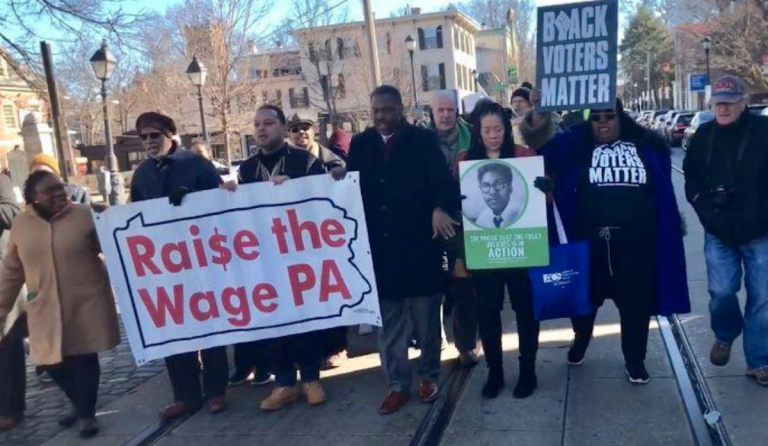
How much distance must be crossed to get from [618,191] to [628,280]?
1.91ft

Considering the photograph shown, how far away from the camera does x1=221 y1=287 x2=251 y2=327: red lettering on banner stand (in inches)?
200

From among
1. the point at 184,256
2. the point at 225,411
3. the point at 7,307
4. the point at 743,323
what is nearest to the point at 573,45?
the point at 743,323

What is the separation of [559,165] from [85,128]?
58.5 meters

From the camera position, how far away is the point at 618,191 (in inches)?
180

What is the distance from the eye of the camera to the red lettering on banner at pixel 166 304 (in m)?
5.09

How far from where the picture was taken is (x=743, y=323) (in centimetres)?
476

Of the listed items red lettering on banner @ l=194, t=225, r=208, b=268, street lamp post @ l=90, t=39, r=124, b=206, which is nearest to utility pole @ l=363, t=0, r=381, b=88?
street lamp post @ l=90, t=39, r=124, b=206

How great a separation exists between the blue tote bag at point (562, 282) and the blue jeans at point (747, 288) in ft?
2.73

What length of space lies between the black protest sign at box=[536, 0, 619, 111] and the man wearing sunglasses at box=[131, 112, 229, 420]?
7.70 feet

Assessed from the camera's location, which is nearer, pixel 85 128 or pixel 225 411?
pixel 225 411

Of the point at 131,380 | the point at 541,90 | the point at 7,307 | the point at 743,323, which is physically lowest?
the point at 131,380

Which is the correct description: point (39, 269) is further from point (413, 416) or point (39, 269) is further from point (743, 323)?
point (743, 323)

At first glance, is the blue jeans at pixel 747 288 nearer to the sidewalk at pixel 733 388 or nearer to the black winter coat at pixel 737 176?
the black winter coat at pixel 737 176

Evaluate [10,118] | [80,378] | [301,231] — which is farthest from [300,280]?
[10,118]
